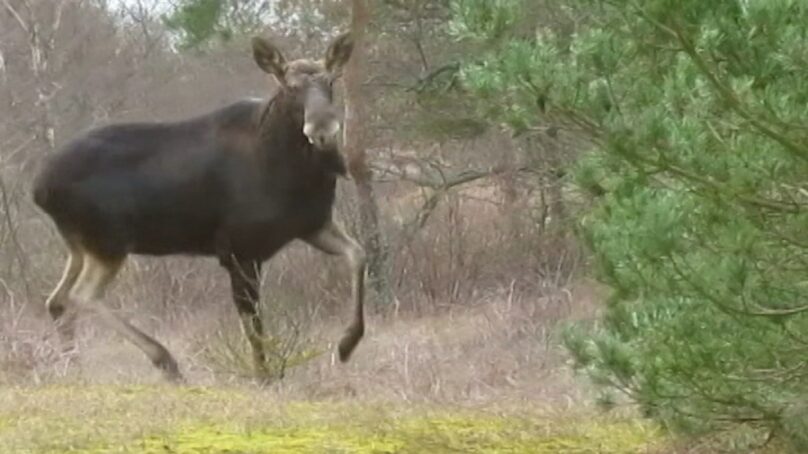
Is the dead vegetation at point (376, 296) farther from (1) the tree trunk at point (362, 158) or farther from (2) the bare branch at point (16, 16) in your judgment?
(2) the bare branch at point (16, 16)

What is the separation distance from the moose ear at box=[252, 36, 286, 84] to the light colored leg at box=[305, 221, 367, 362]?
1.04 meters

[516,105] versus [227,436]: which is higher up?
[516,105]

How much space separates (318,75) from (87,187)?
2022mm

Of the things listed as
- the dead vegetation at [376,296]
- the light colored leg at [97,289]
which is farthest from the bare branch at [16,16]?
the light colored leg at [97,289]

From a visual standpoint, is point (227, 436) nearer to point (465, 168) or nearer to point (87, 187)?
point (87, 187)

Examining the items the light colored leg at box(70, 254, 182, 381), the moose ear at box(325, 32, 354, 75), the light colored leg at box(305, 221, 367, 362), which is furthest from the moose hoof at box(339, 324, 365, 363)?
the moose ear at box(325, 32, 354, 75)

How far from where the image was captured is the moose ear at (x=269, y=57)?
1193cm

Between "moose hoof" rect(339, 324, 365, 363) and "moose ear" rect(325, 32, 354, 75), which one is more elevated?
"moose ear" rect(325, 32, 354, 75)

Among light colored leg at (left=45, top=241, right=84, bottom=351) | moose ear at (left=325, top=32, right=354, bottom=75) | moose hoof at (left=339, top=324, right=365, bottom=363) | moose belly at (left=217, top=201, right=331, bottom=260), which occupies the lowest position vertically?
moose hoof at (left=339, top=324, right=365, bottom=363)

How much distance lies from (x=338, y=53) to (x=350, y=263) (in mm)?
1359

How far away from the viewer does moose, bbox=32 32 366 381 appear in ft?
39.0

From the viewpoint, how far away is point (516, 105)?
6047 mm

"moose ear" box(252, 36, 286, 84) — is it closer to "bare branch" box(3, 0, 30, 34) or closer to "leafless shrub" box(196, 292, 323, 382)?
"leafless shrub" box(196, 292, 323, 382)

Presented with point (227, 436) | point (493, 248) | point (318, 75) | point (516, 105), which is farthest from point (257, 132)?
point (493, 248)
